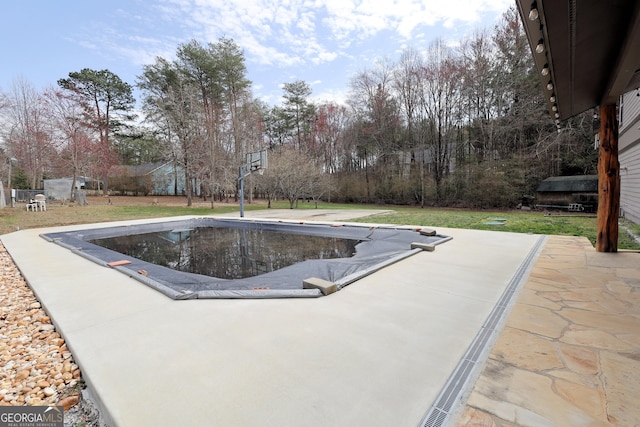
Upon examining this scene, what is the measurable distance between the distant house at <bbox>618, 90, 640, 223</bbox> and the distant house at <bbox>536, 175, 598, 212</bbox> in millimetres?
2499

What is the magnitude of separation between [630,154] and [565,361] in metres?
8.99

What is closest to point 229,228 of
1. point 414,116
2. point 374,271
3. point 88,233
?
point 88,233

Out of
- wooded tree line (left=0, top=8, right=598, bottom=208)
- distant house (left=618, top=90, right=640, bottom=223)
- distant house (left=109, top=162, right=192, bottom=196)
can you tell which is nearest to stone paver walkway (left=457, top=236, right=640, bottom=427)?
distant house (left=618, top=90, right=640, bottom=223)

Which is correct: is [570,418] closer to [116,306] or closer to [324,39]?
[116,306]

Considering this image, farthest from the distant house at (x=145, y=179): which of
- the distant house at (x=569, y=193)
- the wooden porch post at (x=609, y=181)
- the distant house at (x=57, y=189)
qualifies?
the wooden porch post at (x=609, y=181)

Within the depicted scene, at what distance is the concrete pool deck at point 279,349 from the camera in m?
1.12

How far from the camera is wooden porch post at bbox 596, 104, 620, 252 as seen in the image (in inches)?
149

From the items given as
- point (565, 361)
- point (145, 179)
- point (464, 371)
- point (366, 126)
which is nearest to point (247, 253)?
point (464, 371)

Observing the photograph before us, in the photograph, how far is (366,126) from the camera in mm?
16984

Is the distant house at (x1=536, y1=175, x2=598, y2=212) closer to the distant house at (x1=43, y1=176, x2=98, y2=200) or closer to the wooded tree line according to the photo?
the wooded tree line

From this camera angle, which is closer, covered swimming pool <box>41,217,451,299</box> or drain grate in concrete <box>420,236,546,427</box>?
drain grate in concrete <box>420,236,546,427</box>

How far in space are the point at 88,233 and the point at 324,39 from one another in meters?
11.3

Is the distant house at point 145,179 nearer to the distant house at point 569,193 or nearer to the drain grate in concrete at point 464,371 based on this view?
the distant house at point 569,193

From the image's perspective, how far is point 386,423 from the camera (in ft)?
3.45
